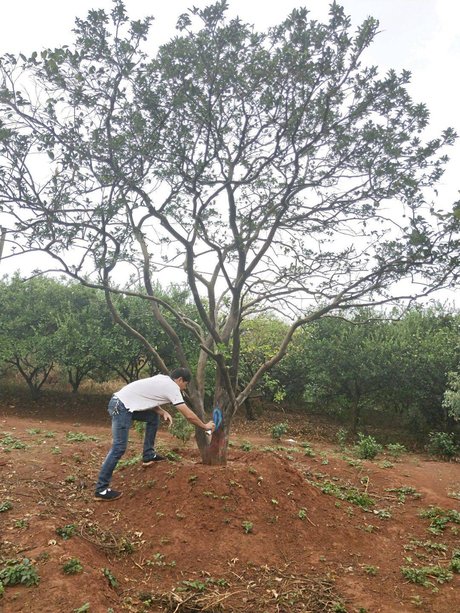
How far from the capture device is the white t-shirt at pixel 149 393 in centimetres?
538

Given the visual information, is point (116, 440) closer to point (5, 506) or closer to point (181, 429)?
point (5, 506)

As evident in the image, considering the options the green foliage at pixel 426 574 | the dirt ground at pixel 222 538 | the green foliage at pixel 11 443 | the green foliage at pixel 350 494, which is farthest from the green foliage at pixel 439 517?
the green foliage at pixel 11 443

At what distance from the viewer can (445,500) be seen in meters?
6.27

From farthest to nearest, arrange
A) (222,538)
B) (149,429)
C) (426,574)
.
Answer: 1. (149,429)
2. (222,538)
3. (426,574)

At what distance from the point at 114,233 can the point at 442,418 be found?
36.9 ft

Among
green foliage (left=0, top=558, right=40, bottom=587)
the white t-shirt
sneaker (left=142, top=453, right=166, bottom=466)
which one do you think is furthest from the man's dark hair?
green foliage (left=0, top=558, right=40, bottom=587)

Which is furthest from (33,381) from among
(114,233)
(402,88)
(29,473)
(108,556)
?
(402,88)

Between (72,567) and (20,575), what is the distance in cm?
34

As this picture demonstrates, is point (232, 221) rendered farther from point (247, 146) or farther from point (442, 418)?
point (442, 418)

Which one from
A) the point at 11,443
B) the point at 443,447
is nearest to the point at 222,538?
the point at 11,443

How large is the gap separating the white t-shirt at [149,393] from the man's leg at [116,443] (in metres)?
0.10

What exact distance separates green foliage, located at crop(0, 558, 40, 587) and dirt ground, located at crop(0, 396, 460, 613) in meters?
0.02

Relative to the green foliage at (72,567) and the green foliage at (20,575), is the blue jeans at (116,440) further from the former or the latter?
the green foliage at (20,575)

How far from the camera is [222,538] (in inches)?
181
